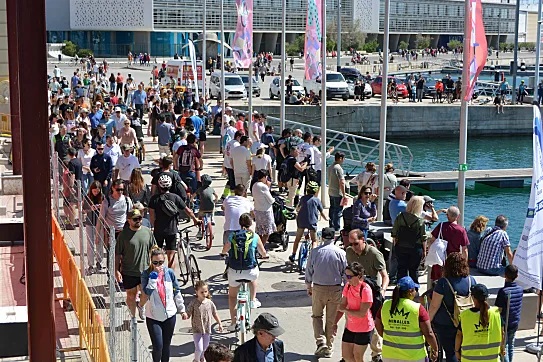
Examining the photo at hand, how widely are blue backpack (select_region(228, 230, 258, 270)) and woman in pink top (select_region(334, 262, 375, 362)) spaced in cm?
187

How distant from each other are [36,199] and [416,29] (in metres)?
134

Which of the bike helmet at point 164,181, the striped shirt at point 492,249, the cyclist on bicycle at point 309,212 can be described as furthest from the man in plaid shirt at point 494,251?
the bike helmet at point 164,181

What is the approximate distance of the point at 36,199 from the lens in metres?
7.89

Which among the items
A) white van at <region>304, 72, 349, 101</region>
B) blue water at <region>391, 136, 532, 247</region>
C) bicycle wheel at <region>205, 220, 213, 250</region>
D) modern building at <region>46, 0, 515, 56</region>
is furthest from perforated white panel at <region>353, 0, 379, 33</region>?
bicycle wheel at <region>205, 220, 213, 250</region>

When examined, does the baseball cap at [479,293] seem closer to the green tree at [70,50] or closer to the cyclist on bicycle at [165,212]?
the cyclist on bicycle at [165,212]

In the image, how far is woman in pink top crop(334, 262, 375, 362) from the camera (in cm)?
899

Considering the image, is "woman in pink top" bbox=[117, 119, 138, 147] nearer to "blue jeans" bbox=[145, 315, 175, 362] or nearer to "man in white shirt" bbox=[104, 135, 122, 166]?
"man in white shirt" bbox=[104, 135, 122, 166]

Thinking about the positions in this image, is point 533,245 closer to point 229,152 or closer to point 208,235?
point 208,235

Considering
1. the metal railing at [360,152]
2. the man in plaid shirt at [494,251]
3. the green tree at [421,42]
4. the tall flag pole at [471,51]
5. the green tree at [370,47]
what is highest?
the green tree at [421,42]

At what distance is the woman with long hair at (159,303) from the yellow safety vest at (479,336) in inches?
121

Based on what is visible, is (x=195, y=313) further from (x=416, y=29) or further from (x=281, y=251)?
(x=416, y=29)

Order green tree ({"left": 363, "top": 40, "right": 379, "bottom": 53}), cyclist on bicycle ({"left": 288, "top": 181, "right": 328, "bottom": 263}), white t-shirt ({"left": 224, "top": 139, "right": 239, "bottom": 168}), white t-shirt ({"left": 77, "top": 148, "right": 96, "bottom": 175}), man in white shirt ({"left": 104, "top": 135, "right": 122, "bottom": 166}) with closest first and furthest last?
cyclist on bicycle ({"left": 288, "top": 181, "right": 328, "bottom": 263}) → man in white shirt ({"left": 104, "top": 135, "right": 122, "bottom": 166}) → white t-shirt ({"left": 77, "top": 148, "right": 96, "bottom": 175}) → white t-shirt ({"left": 224, "top": 139, "right": 239, "bottom": 168}) → green tree ({"left": 363, "top": 40, "right": 379, "bottom": 53})

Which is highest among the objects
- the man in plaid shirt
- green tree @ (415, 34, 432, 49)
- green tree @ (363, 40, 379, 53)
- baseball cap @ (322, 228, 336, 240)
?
green tree @ (415, 34, 432, 49)

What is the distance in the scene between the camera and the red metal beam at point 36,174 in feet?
25.1
